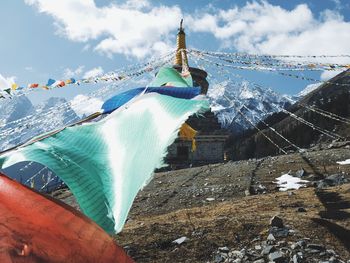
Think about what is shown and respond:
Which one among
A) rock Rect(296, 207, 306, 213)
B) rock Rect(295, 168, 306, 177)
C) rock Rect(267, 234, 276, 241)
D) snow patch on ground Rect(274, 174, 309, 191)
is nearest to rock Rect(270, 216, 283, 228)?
rock Rect(267, 234, 276, 241)

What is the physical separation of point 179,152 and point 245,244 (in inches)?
892

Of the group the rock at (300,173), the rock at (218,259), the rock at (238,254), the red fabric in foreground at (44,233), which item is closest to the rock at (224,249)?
the rock at (238,254)

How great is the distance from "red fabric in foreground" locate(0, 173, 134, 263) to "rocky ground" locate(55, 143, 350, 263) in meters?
5.16

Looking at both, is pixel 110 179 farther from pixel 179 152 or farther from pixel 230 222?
pixel 179 152

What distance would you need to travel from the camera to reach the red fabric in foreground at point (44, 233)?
2.47 metres

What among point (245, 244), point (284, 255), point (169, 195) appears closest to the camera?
point (284, 255)

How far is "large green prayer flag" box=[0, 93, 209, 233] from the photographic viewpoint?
3.19m

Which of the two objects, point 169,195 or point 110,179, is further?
point 169,195

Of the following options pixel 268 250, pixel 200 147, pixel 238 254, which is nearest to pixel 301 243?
pixel 268 250

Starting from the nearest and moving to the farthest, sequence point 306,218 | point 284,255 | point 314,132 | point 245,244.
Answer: point 284,255 < point 245,244 < point 306,218 < point 314,132

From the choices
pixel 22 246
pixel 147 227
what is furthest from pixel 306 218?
pixel 22 246

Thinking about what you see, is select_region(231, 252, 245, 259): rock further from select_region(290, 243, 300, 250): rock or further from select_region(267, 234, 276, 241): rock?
select_region(290, 243, 300, 250): rock

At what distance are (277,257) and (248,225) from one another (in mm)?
1692

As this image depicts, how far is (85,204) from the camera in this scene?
127 inches
